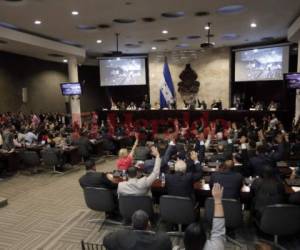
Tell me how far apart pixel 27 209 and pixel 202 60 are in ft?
46.7

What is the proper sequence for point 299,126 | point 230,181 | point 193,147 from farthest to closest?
point 299,126 < point 193,147 < point 230,181

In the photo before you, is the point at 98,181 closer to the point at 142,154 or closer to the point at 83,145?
the point at 142,154

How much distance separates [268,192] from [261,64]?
1285 cm

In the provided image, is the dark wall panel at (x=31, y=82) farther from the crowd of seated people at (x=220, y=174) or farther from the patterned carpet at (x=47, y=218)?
the crowd of seated people at (x=220, y=174)

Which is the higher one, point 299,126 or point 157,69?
point 157,69

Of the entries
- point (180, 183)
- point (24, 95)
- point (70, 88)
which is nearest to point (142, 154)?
point (180, 183)

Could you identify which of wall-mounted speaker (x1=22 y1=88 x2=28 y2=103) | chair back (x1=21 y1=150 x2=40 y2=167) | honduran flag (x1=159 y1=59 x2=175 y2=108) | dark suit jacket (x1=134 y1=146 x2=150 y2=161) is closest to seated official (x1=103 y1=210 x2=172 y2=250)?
dark suit jacket (x1=134 y1=146 x2=150 y2=161)

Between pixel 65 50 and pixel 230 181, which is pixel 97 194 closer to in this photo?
pixel 230 181

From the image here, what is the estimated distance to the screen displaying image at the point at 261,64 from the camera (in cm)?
1480

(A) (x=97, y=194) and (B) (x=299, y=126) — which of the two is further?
(B) (x=299, y=126)

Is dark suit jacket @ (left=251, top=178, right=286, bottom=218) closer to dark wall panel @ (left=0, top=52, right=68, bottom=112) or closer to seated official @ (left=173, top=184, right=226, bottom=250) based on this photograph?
seated official @ (left=173, top=184, right=226, bottom=250)

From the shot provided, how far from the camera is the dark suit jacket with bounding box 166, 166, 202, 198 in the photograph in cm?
457

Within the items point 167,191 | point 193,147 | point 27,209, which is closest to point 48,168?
point 27,209

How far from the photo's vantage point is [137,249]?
2.63 m
